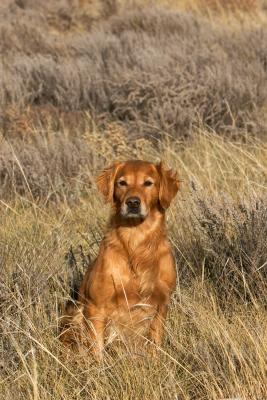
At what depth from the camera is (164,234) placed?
12.9 ft

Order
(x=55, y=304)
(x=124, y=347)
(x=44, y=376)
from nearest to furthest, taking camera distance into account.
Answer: (x=44, y=376)
(x=124, y=347)
(x=55, y=304)

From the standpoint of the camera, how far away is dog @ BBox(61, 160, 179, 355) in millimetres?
3594

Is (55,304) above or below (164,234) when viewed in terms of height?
below

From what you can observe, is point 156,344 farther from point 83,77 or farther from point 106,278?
point 83,77

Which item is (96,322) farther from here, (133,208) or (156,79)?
(156,79)

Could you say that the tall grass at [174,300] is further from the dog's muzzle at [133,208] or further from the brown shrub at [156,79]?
the brown shrub at [156,79]

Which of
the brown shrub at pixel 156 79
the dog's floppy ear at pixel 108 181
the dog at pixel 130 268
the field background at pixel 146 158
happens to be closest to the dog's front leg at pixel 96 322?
the dog at pixel 130 268

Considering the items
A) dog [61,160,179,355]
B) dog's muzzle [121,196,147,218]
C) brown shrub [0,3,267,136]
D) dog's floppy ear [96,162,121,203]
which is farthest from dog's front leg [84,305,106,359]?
brown shrub [0,3,267,136]

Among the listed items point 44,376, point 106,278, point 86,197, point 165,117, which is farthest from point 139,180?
point 165,117

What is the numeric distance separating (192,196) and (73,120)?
3537 mm

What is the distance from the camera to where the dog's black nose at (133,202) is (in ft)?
12.3

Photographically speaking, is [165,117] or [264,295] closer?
[264,295]

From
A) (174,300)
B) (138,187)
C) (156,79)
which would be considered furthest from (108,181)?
(156,79)

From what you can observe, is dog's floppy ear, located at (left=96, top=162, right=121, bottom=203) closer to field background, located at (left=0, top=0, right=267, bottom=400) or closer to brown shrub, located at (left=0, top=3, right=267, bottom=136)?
field background, located at (left=0, top=0, right=267, bottom=400)
